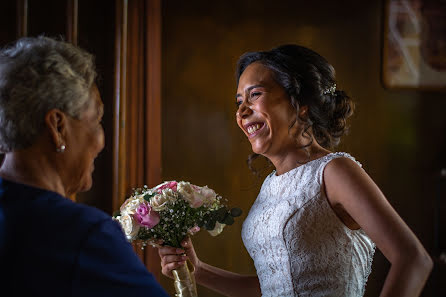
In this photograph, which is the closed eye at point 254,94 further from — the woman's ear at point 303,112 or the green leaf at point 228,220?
the green leaf at point 228,220

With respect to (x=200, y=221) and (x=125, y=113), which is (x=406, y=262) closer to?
(x=200, y=221)

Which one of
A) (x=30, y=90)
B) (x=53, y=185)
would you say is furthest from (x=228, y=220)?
(x=30, y=90)

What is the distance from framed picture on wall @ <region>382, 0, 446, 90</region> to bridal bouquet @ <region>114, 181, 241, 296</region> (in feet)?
8.65

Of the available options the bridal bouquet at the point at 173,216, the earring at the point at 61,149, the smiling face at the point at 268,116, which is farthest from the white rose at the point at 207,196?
the earring at the point at 61,149

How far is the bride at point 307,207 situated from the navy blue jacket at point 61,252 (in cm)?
72

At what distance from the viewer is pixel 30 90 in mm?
1174

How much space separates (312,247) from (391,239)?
1.03ft

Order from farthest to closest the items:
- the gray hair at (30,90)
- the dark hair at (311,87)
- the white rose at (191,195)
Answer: the dark hair at (311,87), the white rose at (191,195), the gray hair at (30,90)

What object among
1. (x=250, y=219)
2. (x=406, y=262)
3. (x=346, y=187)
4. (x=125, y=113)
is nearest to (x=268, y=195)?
(x=250, y=219)

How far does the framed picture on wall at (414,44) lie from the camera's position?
4.06 m

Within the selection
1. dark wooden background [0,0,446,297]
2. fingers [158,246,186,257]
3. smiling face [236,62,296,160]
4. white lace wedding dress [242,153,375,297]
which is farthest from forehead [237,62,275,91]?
dark wooden background [0,0,446,297]

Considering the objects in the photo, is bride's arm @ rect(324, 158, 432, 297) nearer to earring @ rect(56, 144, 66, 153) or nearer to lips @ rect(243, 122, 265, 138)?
lips @ rect(243, 122, 265, 138)

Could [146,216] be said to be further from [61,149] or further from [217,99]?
[217,99]

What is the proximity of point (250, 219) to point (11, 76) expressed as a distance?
3.74 feet
